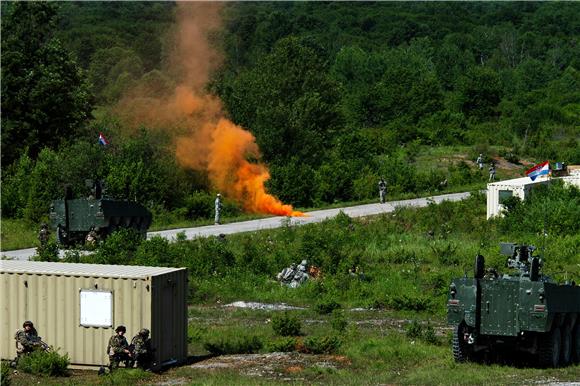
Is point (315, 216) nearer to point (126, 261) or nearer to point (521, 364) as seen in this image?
point (126, 261)

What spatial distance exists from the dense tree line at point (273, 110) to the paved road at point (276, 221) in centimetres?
368

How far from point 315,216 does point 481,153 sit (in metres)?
24.5

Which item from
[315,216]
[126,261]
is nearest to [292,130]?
[315,216]

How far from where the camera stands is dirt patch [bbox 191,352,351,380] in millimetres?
25984

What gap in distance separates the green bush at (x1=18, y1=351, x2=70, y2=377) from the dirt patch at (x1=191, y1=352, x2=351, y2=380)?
2.98 metres

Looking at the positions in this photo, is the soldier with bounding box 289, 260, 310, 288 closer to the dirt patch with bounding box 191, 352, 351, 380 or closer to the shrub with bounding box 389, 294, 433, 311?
the shrub with bounding box 389, 294, 433, 311

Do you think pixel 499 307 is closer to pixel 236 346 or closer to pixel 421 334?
pixel 421 334

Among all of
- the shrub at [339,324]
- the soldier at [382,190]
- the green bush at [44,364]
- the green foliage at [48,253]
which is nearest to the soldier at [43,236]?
the green foliage at [48,253]

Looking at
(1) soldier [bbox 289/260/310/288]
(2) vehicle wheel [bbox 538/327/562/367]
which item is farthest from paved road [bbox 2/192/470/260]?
(2) vehicle wheel [bbox 538/327/562/367]

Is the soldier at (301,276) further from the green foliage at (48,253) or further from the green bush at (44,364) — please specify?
the green bush at (44,364)

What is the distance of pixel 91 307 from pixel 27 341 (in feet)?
5.21

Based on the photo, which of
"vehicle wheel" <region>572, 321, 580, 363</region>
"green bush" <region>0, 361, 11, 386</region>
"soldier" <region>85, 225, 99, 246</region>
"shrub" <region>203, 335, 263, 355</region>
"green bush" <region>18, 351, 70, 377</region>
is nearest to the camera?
"green bush" <region>0, 361, 11, 386</region>

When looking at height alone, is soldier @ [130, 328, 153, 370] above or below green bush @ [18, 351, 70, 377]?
above

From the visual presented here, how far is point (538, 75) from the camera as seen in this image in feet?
443
